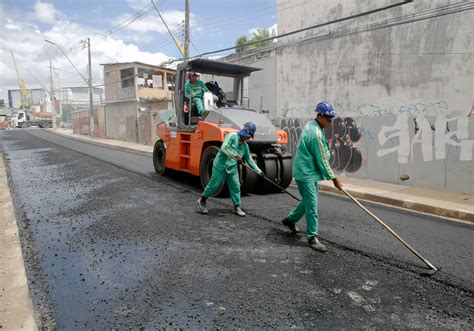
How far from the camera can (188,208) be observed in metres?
6.55

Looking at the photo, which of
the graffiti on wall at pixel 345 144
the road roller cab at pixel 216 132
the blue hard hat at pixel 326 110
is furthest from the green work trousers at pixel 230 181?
the graffiti on wall at pixel 345 144

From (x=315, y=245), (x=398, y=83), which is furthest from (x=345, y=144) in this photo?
(x=315, y=245)

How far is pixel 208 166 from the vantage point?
7590mm

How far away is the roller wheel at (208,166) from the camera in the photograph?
24.3ft

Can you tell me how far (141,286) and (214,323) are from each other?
956 mm

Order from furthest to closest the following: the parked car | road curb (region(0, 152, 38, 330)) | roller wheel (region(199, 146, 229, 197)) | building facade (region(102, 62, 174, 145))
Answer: the parked car → building facade (region(102, 62, 174, 145)) → roller wheel (region(199, 146, 229, 197)) → road curb (region(0, 152, 38, 330))

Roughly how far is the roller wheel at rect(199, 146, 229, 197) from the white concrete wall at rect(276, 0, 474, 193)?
185 inches

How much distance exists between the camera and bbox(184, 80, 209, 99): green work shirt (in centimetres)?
835

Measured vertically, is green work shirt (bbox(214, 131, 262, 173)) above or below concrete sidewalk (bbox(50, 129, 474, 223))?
above

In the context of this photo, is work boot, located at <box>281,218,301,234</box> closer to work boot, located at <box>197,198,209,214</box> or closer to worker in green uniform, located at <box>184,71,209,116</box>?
work boot, located at <box>197,198,209,214</box>

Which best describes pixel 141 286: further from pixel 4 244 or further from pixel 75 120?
pixel 75 120

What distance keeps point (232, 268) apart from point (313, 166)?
1.62 m

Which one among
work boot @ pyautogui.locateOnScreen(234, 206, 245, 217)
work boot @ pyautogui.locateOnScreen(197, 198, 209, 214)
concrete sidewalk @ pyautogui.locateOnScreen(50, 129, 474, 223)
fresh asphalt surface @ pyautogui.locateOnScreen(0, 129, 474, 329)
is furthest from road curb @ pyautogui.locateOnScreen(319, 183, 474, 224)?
work boot @ pyautogui.locateOnScreen(197, 198, 209, 214)

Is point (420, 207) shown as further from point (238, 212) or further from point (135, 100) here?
point (135, 100)
